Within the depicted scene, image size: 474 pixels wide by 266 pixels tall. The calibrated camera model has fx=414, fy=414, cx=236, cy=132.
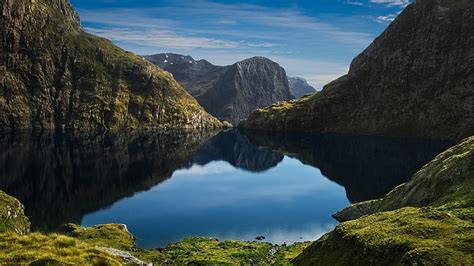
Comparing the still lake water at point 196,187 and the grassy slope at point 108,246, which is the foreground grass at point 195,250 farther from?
the still lake water at point 196,187

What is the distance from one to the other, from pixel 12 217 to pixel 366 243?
160ft

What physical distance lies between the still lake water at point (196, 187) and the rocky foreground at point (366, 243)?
12079 mm

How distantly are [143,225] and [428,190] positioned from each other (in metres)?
50.4

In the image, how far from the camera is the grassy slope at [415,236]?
27.2 metres

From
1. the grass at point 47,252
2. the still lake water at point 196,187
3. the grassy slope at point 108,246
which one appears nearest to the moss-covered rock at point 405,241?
the grassy slope at point 108,246

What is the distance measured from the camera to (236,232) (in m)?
74.7

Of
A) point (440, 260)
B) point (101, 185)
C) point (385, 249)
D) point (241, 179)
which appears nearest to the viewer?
point (440, 260)

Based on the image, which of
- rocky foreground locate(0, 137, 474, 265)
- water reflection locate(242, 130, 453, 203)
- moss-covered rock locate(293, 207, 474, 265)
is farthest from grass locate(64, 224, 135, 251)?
water reflection locate(242, 130, 453, 203)

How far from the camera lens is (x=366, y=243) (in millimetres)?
32062

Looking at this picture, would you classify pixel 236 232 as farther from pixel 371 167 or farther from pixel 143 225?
pixel 371 167

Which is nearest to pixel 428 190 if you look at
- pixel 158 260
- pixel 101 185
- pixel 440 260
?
pixel 440 260

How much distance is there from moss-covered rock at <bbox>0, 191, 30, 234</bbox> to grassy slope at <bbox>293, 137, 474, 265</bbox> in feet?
125

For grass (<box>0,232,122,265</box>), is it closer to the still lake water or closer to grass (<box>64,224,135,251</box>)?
grass (<box>64,224,135,251</box>)

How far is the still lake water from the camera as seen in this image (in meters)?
79.1
